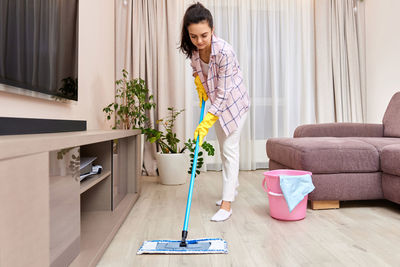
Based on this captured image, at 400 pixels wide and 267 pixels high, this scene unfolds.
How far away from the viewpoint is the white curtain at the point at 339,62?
10.9ft

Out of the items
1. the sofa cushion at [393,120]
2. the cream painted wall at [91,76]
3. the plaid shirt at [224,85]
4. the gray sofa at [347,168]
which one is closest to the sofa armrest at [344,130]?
the sofa cushion at [393,120]

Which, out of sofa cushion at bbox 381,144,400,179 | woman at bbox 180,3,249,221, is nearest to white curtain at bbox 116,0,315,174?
woman at bbox 180,3,249,221

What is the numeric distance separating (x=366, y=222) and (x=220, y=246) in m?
0.86

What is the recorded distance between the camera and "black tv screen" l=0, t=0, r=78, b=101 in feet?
3.47

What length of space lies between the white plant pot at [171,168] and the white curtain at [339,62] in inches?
71.6

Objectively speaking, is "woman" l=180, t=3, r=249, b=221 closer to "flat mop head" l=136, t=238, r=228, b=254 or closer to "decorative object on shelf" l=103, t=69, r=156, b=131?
"flat mop head" l=136, t=238, r=228, b=254

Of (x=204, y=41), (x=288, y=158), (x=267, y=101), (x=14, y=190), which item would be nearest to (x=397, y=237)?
(x=288, y=158)

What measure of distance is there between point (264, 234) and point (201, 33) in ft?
3.42

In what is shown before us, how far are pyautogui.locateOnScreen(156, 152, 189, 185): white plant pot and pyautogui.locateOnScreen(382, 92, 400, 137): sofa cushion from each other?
1.73 m

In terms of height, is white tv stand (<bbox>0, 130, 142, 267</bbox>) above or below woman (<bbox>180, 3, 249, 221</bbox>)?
below

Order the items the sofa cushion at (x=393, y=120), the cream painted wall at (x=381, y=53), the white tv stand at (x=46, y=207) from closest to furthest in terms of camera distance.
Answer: the white tv stand at (x=46, y=207) → the sofa cushion at (x=393, y=120) → the cream painted wall at (x=381, y=53)

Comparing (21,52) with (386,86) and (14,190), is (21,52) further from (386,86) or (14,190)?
(386,86)

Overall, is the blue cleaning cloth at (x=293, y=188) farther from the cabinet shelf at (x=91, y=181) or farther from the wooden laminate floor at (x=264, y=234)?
the cabinet shelf at (x=91, y=181)

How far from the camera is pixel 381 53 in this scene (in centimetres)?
315
